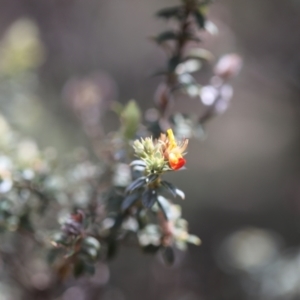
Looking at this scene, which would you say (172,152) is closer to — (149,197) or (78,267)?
(149,197)

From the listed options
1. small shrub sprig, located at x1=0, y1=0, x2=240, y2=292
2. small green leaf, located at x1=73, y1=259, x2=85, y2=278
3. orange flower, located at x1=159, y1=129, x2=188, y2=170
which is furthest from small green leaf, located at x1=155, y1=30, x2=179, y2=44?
small green leaf, located at x1=73, y1=259, x2=85, y2=278

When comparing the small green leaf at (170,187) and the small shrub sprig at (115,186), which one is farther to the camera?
the small shrub sprig at (115,186)

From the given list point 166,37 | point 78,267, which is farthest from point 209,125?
point 78,267

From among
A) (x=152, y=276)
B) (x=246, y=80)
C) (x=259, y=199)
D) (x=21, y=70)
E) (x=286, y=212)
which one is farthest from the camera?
(x=246, y=80)

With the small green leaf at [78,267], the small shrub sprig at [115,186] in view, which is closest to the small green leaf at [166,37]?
the small shrub sprig at [115,186]

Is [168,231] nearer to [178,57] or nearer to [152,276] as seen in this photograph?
[178,57]

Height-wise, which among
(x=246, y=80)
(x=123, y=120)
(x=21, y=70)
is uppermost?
(x=246, y=80)

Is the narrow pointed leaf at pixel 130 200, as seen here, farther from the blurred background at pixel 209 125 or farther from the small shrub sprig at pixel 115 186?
the blurred background at pixel 209 125

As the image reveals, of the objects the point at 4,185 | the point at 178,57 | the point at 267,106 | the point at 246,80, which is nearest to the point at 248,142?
the point at 267,106
